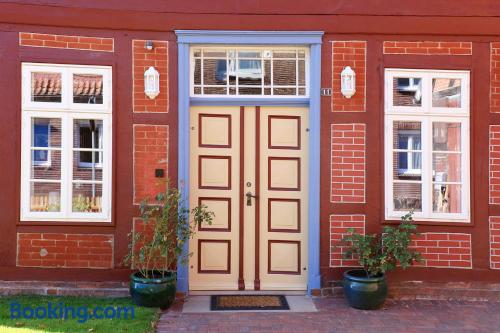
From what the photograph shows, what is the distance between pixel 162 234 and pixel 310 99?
2.39m

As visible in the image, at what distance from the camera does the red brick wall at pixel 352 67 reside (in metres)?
6.44

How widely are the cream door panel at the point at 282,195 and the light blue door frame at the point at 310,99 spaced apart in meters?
0.20

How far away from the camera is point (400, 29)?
644 cm

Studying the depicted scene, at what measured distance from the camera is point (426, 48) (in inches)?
254

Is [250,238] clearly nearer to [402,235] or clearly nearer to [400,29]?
[402,235]

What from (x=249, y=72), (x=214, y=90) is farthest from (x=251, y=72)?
(x=214, y=90)

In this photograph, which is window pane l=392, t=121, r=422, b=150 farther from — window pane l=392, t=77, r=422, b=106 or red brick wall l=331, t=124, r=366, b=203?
red brick wall l=331, t=124, r=366, b=203

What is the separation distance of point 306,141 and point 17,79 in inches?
140

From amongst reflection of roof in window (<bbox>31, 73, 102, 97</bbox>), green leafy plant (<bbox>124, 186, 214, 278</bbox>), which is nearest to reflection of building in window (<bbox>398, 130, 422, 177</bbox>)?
green leafy plant (<bbox>124, 186, 214, 278</bbox>)

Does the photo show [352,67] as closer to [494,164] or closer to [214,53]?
[214,53]

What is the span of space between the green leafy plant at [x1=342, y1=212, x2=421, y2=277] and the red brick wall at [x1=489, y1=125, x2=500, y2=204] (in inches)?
44.1

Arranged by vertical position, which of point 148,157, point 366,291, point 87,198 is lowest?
point 366,291

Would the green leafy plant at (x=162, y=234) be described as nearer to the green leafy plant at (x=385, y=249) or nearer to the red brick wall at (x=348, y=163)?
the red brick wall at (x=348, y=163)

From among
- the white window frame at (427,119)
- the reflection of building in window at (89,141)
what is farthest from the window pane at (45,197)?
the white window frame at (427,119)
